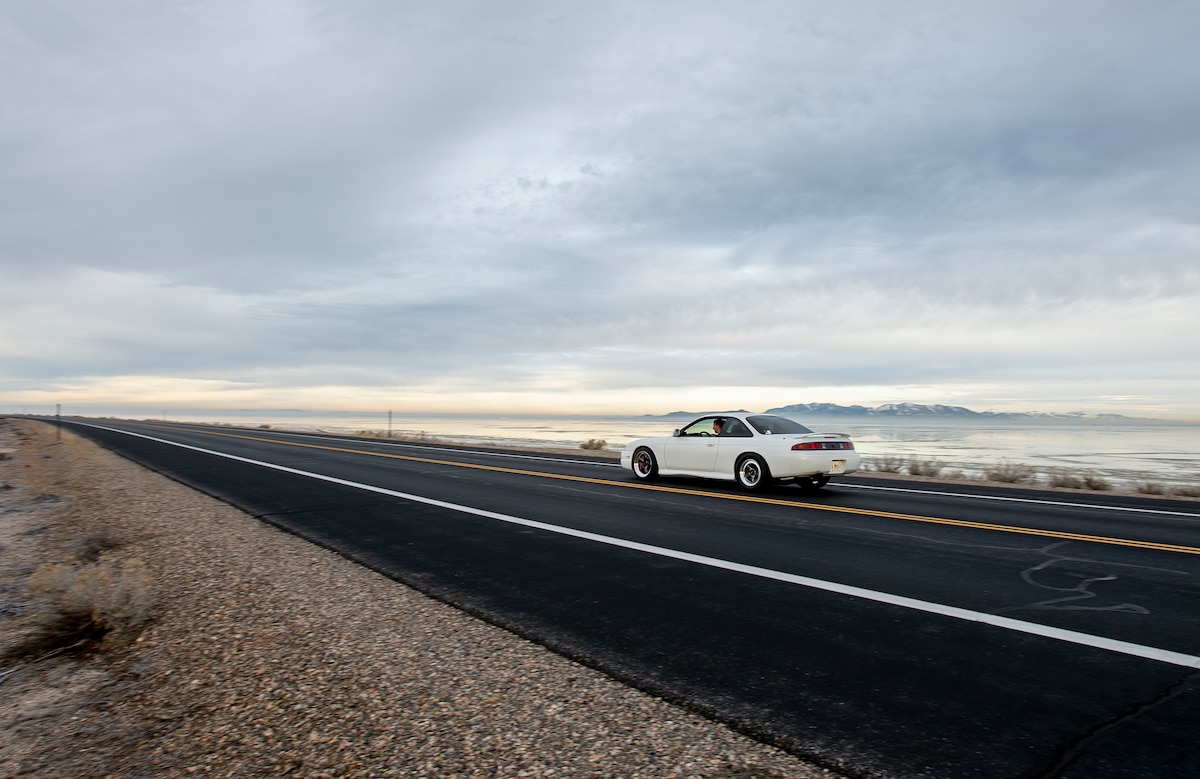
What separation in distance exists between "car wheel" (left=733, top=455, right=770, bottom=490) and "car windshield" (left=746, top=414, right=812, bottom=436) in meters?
0.54

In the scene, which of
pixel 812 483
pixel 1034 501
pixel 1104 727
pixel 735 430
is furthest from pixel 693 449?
pixel 1104 727

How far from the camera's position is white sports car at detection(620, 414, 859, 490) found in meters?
12.5

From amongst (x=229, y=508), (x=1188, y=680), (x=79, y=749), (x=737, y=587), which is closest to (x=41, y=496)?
(x=229, y=508)

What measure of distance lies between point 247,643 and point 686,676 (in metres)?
2.86

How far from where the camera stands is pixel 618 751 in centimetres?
311

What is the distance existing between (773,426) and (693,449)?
1.73 meters

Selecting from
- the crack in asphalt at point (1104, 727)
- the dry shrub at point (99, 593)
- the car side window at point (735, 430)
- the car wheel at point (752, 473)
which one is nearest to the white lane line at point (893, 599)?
the crack in asphalt at point (1104, 727)

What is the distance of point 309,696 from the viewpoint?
3730mm

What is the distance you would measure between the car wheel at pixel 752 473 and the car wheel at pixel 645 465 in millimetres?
2132

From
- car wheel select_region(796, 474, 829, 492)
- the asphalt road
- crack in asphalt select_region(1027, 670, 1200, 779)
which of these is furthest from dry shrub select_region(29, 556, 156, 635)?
car wheel select_region(796, 474, 829, 492)

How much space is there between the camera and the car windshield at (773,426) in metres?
13.1

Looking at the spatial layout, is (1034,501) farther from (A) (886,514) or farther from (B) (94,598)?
(B) (94,598)

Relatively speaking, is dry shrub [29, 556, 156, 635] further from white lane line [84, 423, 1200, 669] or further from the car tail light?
the car tail light

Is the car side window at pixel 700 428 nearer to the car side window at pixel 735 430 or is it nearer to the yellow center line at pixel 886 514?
the car side window at pixel 735 430
